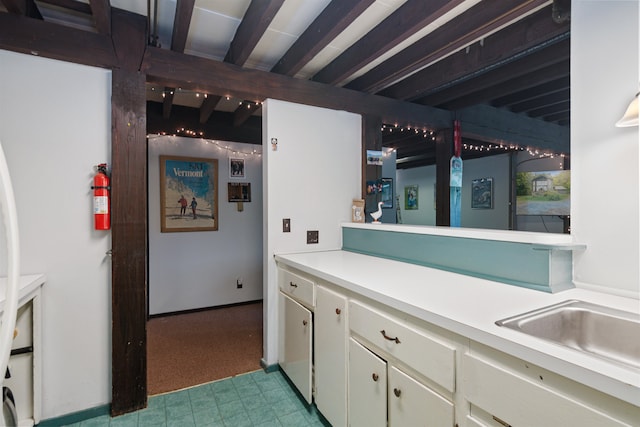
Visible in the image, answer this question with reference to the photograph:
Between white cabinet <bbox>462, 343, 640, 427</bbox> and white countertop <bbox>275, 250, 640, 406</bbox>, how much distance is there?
4 cm

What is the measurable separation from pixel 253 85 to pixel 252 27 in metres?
0.51

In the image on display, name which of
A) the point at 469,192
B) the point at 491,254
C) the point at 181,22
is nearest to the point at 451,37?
the point at 491,254

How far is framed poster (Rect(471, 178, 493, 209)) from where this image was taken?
677cm

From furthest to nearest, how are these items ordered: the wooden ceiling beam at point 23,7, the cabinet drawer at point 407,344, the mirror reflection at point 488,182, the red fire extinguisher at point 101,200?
the mirror reflection at point 488,182 < the red fire extinguisher at point 101,200 < the wooden ceiling beam at point 23,7 < the cabinet drawer at point 407,344

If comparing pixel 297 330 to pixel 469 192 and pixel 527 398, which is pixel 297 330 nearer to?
pixel 527 398

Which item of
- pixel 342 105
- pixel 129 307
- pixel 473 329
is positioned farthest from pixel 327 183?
pixel 473 329

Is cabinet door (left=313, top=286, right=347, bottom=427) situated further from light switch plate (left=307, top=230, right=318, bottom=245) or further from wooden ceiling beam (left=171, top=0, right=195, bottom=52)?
wooden ceiling beam (left=171, top=0, right=195, bottom=52)

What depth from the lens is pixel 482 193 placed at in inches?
272

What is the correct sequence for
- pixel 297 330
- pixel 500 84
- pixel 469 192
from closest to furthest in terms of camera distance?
pixel 297 330
pixel 500 84
pixel 469 192

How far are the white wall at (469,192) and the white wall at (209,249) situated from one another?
5.11 meters

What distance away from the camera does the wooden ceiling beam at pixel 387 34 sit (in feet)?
5.68

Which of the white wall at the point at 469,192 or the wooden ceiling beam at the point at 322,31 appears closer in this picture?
the wooden ceiling beam at the point at 322,31

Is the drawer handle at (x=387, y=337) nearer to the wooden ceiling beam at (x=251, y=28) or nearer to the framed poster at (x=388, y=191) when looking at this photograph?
the wooden ceiling beam at (x=251, y=28)

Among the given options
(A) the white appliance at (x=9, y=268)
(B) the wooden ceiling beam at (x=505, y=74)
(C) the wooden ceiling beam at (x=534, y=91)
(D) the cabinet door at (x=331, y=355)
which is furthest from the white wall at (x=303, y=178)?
(C) the wooden ceiling beam at (x=534, y=91)
